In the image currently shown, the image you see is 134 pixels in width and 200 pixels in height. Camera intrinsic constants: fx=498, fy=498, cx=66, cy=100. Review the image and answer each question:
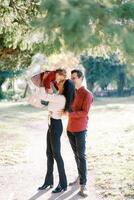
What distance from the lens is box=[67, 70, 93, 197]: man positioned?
25.6ft

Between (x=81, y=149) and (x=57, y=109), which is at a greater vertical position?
(x=57, y=109)

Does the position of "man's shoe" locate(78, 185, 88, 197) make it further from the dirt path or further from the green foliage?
the green foliage

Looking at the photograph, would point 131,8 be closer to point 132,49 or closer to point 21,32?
point 132,49

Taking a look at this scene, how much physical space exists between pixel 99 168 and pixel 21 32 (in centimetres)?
368

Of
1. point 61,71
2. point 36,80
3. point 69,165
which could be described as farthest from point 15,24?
point 61,71

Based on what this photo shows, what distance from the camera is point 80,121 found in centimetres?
798

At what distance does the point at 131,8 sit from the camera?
3828 mm

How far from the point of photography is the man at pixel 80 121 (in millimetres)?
7804

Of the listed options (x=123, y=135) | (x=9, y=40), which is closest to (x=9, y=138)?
(x=123, y=135)

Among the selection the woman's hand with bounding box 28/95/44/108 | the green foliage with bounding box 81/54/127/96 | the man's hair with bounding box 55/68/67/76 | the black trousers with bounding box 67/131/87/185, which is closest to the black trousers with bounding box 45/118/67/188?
the black trousers with bounding box 67/131/87/185

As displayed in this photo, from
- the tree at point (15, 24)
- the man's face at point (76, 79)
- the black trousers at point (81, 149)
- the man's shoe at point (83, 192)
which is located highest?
the tree at point (15, 24)

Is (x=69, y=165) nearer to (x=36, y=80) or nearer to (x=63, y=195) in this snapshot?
(x=63, y=195)

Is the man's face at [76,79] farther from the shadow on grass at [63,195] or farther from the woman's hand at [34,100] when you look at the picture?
the shadow on grass at [63,195]

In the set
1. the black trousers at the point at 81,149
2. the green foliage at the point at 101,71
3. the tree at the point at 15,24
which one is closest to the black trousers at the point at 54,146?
the black trousers at the point at 81,149
